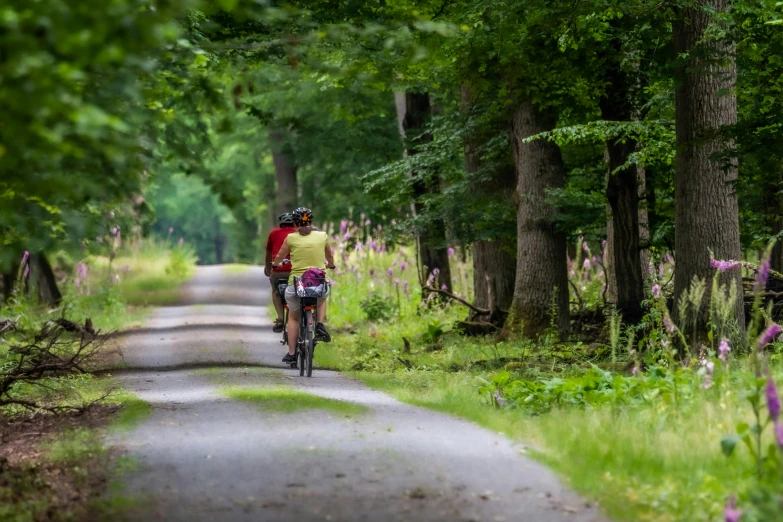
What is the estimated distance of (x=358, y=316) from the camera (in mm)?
24062

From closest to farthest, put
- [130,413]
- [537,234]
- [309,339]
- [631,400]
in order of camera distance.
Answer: [631,400] → [130,413] → [309,339] → [537,234]

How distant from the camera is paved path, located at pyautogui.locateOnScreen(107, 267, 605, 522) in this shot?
282 inches

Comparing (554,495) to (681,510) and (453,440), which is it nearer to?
(681,510)

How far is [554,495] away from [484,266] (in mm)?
14438

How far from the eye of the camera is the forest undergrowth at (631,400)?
7387 millimetres

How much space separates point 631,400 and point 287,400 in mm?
3344

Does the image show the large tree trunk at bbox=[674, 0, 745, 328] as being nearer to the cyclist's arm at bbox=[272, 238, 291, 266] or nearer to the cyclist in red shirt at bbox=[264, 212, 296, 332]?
the cyclist's arm at bbox=[272, 238, 291, 266]

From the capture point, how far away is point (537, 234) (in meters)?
18.0

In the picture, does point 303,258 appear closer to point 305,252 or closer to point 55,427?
point 305,252

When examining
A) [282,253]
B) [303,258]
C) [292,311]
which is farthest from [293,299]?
[282,253]

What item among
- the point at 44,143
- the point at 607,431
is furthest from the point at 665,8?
the point at 44,143

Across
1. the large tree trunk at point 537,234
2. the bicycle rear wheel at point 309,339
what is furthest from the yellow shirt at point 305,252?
the large tree trunk at point 537,234

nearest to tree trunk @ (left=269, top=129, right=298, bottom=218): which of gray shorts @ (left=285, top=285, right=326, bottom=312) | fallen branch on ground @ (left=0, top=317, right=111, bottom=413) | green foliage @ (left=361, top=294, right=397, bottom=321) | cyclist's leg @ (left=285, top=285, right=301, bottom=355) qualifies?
green foliage @ (left=361, top=294, right=397, bottom=321)

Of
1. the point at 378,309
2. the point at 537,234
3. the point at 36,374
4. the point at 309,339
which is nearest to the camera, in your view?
the point at 36,374
